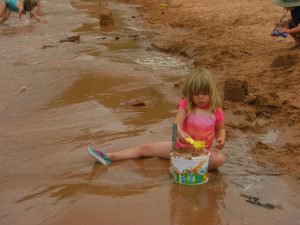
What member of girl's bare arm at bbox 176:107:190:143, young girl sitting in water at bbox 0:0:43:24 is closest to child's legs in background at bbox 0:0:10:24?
young girl sitting in water at bbox 0:0:43:24

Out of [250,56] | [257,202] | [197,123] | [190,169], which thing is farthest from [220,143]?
[250,56]

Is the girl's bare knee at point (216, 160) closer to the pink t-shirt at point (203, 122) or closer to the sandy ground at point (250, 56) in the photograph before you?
the pink t-shirt at point (203, 122)

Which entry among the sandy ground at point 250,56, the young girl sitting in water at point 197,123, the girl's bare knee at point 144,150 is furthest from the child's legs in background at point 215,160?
the girl's bare knee at point 144,150

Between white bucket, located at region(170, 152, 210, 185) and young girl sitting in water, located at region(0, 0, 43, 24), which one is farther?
young girl sitting in water, located at region(0, 0, 43, 24)

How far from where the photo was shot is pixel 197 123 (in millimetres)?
3562

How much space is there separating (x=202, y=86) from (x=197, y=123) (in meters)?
0.31

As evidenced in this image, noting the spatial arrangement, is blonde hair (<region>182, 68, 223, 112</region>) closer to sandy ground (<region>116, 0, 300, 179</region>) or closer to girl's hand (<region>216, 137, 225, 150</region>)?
girl's hand (<region>216, 137, 225, 150</region>)

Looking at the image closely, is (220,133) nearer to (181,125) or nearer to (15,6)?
(181,125)

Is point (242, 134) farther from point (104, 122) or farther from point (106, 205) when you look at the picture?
point (106, 205)

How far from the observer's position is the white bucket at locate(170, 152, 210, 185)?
3.14m

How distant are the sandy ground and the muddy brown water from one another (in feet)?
0.78

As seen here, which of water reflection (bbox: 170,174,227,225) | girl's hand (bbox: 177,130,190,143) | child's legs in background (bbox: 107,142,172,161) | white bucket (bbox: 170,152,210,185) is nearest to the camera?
Answer: water reflection (bbox: 170,174,227,225)

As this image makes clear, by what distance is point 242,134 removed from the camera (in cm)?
434

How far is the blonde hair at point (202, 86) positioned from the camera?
3.40 m
